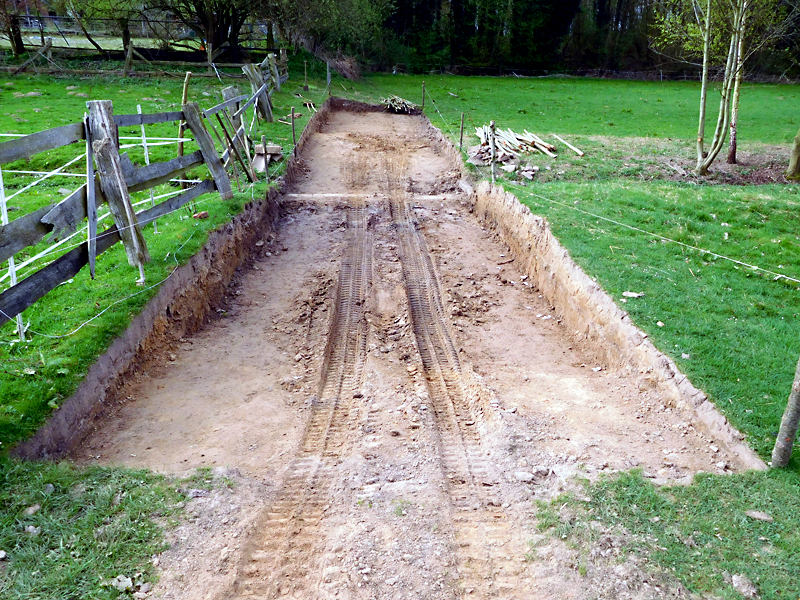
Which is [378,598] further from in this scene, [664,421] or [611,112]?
[611,112]

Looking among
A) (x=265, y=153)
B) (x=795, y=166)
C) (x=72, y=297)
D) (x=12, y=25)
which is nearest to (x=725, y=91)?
(x=795, y=166)

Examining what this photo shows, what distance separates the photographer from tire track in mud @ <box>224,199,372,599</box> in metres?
4.18

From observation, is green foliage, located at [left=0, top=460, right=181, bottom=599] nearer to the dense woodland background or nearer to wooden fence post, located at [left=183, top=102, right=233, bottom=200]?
wooden fence post, located at [left=183, top=102, right=233, bottom=200]

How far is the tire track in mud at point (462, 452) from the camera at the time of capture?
4297mm

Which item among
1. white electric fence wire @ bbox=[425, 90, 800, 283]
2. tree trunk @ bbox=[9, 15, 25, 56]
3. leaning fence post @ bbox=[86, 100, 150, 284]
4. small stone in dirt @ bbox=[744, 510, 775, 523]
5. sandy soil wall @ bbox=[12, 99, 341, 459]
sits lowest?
small stone in dirt @ bbox=[744, 510, 775, 523]

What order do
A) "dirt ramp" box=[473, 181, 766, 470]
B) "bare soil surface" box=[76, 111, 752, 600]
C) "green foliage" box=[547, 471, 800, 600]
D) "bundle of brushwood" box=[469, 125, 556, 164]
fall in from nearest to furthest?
"green foliage" box=[547, 471, 800, 600]
"bare soil surface" box=[76, 111, 752, 600]
"dirt ramp" box=[473, 181, 766, 470]
"bundle of brushwood" box=[469, 125, 556, 164]

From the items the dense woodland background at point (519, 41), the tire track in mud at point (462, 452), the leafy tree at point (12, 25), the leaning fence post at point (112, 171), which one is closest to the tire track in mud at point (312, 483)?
the tire track in mud at point (462, 452)

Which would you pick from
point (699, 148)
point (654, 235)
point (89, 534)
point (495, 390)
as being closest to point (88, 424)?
point (89, 534)

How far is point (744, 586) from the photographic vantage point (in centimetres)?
401

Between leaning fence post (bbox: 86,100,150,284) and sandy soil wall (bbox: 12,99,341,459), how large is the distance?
59 cm

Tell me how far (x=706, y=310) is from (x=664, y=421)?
7.39 ft

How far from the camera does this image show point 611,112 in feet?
82.5

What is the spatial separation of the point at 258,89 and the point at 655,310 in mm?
14747

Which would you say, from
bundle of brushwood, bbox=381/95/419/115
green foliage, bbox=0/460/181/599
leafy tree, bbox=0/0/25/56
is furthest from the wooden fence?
leafy tree, bbox=0/0/25/56
